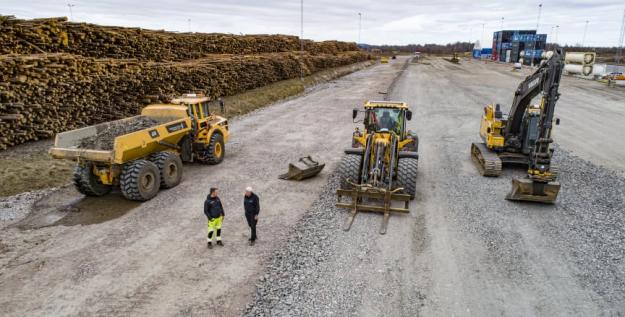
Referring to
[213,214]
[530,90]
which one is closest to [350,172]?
[213,214]

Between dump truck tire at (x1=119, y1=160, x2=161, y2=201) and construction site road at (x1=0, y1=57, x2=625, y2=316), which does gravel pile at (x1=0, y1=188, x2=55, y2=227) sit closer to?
construction site road at (x1=0, y1=57, x2=625, y2=316)

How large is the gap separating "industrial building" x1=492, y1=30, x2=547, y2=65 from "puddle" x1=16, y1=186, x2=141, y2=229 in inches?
2772

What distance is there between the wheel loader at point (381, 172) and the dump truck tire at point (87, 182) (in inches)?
265

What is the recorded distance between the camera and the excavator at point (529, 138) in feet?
Answer: 34.4

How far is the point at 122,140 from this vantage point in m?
10.1

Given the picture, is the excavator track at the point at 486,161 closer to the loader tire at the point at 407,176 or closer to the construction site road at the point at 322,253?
the construction site road at the point at 322,253

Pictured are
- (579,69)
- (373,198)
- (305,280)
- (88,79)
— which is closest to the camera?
(305,280)

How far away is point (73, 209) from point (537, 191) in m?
12.3

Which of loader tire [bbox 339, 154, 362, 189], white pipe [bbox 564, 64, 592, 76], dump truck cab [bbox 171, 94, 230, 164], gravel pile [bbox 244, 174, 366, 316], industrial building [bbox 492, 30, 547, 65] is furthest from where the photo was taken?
industrial building [bbox 492, 30, 547, 65]

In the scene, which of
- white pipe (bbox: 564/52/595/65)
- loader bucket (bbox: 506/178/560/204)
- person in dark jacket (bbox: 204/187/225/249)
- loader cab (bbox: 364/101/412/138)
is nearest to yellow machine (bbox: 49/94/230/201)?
person in dark jacket (bbox: 204/187/225/249)

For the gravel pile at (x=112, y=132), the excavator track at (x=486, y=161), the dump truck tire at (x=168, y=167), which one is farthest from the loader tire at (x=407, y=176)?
the gravel pile at (x=112, y=132)

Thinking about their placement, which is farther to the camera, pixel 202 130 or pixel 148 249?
pixel 202 130

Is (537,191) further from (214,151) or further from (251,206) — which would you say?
(214,151)

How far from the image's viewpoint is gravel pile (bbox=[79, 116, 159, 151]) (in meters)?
10.8
